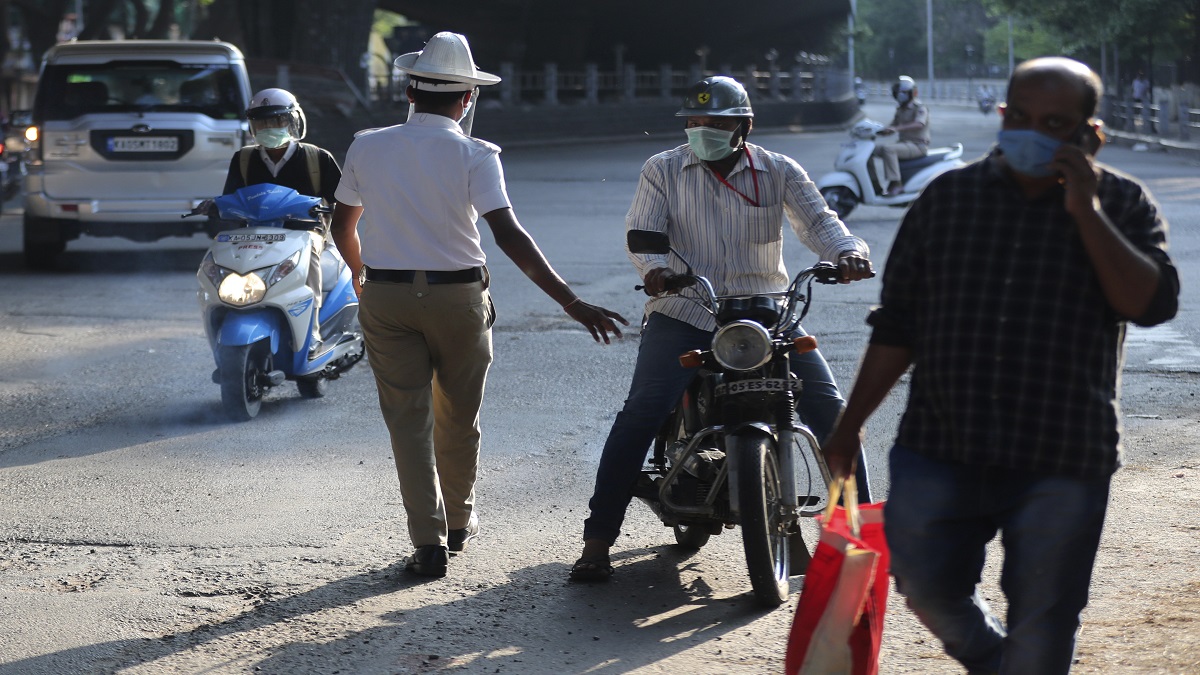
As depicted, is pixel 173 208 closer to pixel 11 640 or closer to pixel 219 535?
pixel 219 535

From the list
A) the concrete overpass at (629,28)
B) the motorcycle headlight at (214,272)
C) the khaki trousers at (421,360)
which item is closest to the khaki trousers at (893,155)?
the motorcycle headlight at (214,272)

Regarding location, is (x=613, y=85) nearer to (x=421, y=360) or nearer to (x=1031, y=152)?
(x=421, y=360)

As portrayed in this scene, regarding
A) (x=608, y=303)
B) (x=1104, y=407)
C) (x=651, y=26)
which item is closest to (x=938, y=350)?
(x=1104, y=407)

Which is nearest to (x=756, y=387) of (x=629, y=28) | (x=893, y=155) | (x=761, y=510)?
(x=761, y=510)

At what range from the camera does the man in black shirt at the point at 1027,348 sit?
2.88 meters

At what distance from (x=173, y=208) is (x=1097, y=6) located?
32.3m

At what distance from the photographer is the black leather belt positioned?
486 cm

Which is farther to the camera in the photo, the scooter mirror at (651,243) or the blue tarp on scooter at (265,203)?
the blue tarp on scooter at (265,203)

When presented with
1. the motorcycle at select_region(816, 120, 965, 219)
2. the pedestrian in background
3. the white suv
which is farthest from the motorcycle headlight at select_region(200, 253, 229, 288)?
the motorcycle at select_region(816, 120, 965, 219)

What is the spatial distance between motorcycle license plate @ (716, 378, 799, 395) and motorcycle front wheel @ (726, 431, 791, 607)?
0.13 m

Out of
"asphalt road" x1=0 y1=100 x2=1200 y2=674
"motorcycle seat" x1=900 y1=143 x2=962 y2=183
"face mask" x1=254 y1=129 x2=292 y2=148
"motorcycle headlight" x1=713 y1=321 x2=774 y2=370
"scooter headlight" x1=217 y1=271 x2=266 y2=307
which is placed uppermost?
"face mask" x1=254 y1=129 x2=292 y2=148

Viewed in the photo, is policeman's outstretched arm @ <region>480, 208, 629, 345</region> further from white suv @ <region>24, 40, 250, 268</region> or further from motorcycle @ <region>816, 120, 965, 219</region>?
motorcycle @ <region>816, 120, 965, 219</region>

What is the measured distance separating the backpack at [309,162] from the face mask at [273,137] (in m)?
0.10

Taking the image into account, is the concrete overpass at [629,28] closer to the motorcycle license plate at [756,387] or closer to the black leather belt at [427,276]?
the black leather belt at [427,276]
